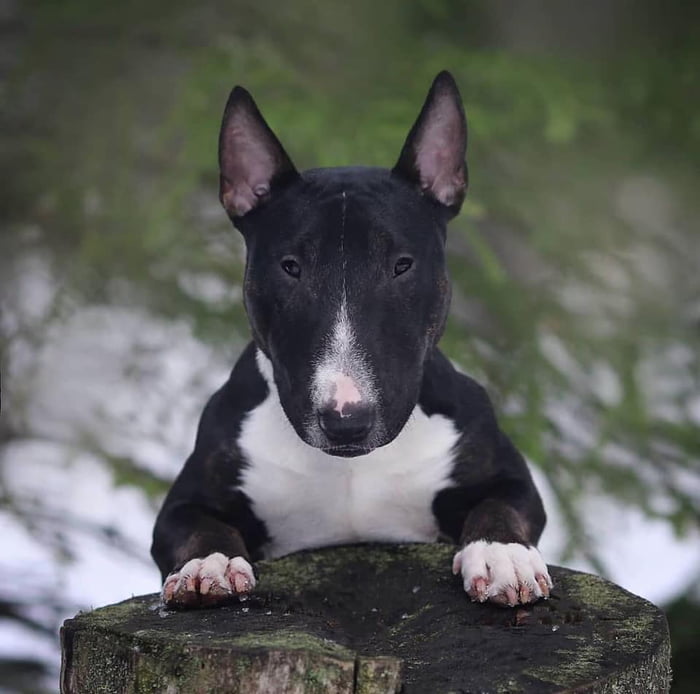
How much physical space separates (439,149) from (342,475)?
762 mm

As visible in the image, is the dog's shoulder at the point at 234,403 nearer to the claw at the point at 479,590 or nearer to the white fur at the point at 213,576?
the white fur at the point at 213,576

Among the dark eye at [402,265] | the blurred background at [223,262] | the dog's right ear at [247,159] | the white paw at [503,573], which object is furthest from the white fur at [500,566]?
the blurred background at [223,262]

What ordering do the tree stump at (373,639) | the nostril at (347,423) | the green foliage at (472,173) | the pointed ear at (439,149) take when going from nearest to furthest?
the tree stump at (373,639) < the nostril at (347,423) < the pointed ear at (439,149) < the green foliage at (472,173)

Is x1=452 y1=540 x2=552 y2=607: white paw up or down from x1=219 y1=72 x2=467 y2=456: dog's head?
down

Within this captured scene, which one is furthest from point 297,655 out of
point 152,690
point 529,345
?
point 529,345

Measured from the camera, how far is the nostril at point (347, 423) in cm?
231

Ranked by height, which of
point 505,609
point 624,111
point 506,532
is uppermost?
point 624,111

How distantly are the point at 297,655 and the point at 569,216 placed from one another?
3612 millimetres

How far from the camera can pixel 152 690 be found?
203 cm

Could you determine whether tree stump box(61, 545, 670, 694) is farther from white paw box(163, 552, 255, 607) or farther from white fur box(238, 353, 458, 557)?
white fur box(238, 353, 458, 557)

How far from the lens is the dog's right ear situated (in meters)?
2.80

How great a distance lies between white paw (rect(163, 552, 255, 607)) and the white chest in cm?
34

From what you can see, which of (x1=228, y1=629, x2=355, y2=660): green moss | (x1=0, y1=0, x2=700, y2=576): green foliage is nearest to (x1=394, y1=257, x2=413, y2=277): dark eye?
(x1=228, y1=629, x2=355, y2=660): green moss

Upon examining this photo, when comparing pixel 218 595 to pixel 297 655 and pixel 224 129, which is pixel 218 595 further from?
pixel 224 129
